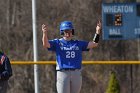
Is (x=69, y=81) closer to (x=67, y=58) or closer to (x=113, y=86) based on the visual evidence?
(x=67, y=58)

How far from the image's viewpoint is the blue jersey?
941 centimetres

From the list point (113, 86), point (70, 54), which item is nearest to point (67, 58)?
point (70, 54)

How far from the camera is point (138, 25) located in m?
15.1

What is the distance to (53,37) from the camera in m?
15.8

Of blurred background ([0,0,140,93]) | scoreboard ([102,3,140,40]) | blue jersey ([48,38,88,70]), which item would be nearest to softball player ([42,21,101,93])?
blue jersey ([48,38,88,70])

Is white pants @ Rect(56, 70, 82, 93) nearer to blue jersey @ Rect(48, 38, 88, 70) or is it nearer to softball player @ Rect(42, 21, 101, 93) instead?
softball player @ Rect(42, 21, 101, 93)

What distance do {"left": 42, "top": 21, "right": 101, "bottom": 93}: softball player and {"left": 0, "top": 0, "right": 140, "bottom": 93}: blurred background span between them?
597 centimetres

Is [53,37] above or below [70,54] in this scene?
above

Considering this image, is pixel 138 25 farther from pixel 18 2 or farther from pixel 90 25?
pixel 18 2

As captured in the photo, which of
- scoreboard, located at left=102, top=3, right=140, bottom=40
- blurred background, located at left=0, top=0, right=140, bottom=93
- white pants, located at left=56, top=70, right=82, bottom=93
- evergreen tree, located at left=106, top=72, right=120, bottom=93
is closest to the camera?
white pants, located at left=56, top=70, right=82, bottom=93

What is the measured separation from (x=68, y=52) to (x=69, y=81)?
0.51 m

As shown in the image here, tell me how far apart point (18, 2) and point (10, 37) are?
100 cm

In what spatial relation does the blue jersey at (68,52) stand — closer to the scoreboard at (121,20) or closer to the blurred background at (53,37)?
the scoreboard at (121,20)

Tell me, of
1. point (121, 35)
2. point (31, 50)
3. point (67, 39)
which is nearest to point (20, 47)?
point (31, 50)
